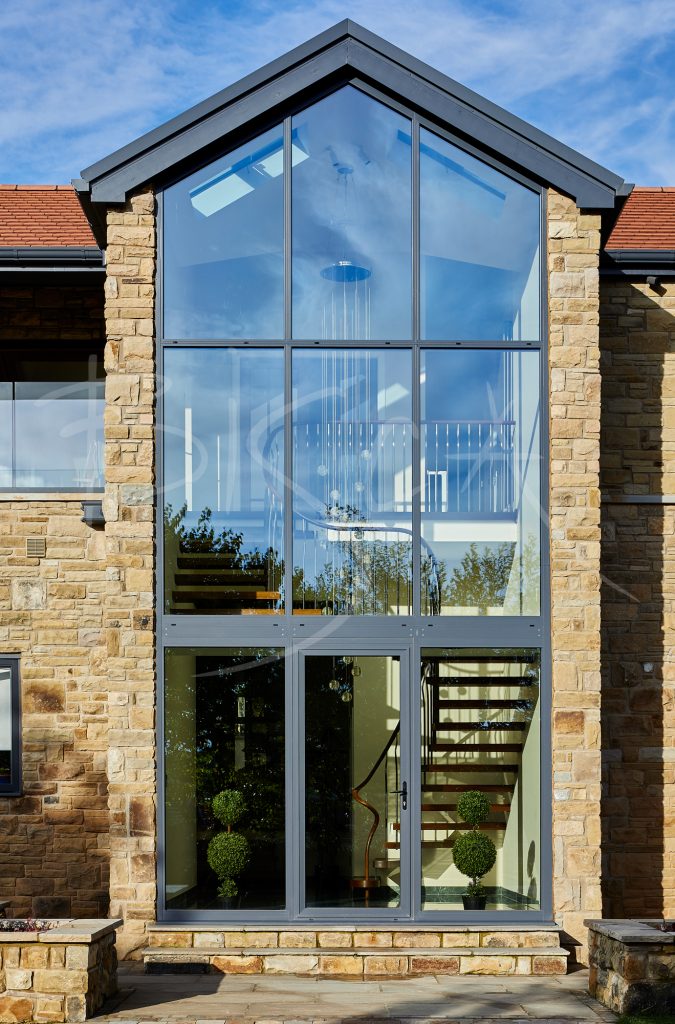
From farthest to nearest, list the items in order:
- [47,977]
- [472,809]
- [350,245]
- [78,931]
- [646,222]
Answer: [646,222]
[350,245]
[472,809]
[78,931]
[47,977]

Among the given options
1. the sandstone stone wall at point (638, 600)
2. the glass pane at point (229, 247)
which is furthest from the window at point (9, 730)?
the sandstone stone wall at point (638, 600)

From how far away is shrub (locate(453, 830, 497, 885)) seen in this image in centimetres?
812

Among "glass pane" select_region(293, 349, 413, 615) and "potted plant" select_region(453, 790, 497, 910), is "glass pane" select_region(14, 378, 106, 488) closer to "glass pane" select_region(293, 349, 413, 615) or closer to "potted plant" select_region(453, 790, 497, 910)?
"glass pane" select_region(293, 349, 413, 615)

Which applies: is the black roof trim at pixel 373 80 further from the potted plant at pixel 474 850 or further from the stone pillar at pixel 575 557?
the potted plant at pixel 474 850

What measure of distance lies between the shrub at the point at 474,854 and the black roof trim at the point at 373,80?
5370 mm

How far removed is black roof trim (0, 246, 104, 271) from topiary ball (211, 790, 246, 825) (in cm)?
493

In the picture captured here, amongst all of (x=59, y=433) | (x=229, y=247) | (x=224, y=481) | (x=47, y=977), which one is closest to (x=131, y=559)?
(x=224, y=481)

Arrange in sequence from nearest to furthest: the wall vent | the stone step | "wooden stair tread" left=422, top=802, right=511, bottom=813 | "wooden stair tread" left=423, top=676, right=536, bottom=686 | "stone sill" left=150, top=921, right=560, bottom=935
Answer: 1. the stone step
2. "stone sill" left=150, top=921, right=560, bottom=935
3. "wooden stair tread" left=422, top=802, right=511, bottom=813
4. "wooden stair tread" left=423, top=676, right=536, bottom=686
5. the wall vent

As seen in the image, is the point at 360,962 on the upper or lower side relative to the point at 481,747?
lower

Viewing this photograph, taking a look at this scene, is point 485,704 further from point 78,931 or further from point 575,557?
point 78,931

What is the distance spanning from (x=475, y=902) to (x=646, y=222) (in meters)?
7.99

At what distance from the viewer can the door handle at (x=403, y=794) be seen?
820 cm

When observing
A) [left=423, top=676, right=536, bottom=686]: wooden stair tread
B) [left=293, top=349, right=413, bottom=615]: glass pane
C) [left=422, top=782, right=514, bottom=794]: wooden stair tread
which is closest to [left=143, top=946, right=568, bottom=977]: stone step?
[left=422, top=782, right=514, bottom=794]: wooden stair tread

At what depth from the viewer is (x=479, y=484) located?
840 centimetres
